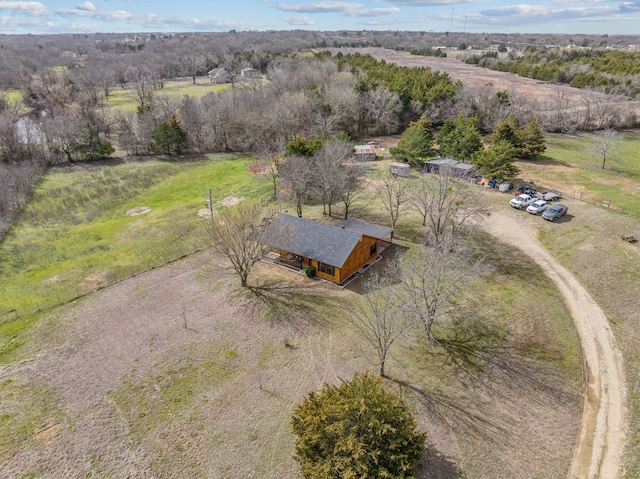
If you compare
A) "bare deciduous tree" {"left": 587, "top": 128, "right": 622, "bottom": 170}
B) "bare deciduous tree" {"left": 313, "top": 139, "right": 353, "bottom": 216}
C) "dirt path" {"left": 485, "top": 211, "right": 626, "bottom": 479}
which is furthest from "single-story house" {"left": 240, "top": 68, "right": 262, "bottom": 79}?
"dirt path" {"left": 485, "top": 211, "right": 626, "bottom": 479}

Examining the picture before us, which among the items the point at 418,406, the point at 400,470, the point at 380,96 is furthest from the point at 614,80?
the point at 400,470

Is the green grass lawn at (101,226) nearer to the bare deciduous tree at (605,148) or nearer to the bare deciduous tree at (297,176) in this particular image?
the bare deciduous tree at (297,176)

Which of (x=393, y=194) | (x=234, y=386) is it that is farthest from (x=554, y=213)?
(x=234, y=386)

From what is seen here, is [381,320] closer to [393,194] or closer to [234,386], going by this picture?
[234,386]

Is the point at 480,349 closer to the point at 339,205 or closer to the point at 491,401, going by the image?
Answer: the point at 491,401

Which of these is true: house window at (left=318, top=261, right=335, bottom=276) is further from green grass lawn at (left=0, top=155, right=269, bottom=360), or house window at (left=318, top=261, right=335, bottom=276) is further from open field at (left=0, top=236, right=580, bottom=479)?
green grass lawn at (left=0, top=155, right=269, bottom=360)
